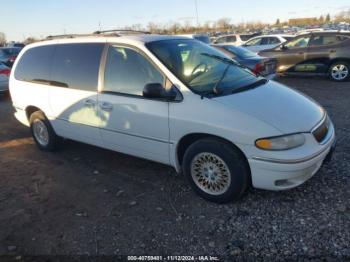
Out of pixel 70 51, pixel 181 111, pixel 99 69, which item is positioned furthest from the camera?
pixel 70 51

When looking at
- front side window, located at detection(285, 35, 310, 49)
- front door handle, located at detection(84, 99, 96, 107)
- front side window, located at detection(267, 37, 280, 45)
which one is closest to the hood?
front door handle, located at detection(84, 99, 96, 107)

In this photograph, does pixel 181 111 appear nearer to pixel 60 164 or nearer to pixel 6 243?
pixel 6 243

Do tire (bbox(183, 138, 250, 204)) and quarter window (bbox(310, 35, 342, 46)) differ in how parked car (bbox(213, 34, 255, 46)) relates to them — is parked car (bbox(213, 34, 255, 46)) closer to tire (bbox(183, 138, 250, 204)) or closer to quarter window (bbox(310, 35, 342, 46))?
quarter window (bbox(310, 35, 342, 46))

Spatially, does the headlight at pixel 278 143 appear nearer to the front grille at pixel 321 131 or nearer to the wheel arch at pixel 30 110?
the front grille at pixel 321 131

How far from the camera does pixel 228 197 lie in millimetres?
3650

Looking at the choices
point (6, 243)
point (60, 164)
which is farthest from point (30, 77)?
point (6, 243)

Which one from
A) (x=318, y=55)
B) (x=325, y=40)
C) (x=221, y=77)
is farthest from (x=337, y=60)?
(x=221, y=77)

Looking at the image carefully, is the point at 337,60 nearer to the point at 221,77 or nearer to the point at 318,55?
the point at 318,55

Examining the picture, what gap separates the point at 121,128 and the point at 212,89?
50.1 inches

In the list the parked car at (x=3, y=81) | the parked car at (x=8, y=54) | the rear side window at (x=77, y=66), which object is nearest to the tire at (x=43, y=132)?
the rear side window at (x=77, y=66)

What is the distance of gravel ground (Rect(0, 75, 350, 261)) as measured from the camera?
3.09 metres

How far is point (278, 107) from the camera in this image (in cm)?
362

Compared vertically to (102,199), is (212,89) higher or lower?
higher

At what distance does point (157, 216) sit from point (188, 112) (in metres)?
1.15
